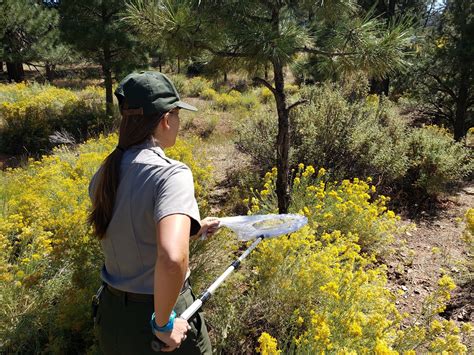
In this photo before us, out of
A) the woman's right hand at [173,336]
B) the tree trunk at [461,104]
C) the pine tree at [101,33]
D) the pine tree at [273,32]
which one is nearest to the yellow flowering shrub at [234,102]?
the pine tree at [101,33]

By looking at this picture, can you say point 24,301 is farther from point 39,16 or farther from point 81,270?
point 39,16

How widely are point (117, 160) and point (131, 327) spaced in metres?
0.69

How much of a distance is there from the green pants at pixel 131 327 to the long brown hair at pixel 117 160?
35cm

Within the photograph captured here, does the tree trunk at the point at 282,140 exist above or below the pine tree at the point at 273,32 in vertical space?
below

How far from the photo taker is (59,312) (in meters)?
2.42

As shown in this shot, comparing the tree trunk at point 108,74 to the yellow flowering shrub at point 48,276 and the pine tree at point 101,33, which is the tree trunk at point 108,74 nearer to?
the pine tree at point 101,33

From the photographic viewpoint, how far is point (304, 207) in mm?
3502

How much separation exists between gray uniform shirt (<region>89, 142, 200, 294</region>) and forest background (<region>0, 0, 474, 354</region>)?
81 cm

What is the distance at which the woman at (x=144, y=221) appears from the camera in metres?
1.21

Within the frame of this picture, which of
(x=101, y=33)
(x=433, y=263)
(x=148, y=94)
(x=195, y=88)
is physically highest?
(x=101, y=33)

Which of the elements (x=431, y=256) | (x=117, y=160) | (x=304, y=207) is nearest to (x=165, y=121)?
(x=117, y=160)

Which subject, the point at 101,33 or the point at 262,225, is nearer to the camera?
the point at 262,225

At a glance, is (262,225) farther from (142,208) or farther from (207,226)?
(142,208)

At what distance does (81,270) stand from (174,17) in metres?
2.22
